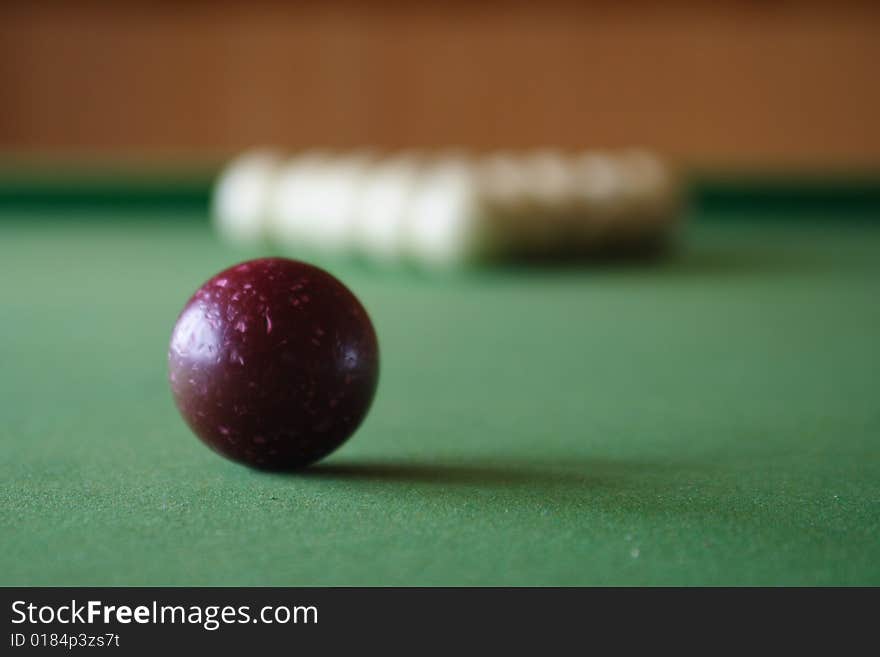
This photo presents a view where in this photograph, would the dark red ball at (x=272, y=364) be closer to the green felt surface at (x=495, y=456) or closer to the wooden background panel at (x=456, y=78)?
the green felt surface at (x=495, y=456)

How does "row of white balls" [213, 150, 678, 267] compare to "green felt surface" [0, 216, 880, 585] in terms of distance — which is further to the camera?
"row of white balls" [213, 150, 678, 267]

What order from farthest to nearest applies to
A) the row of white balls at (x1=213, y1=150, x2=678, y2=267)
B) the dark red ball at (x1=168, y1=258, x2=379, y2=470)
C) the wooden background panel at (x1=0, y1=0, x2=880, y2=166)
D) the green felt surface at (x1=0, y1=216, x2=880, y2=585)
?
the wooden background panel at (x1=0, y1=0, x2=880, y2=166), the row of white balls at (x1=213, y1=150, x2=678, y2=267), the dark red ball at (x1=168, y1=258, x2=379, y2=470), the green felt surface at (x1=0, y1=216, x2=880, y2=585)

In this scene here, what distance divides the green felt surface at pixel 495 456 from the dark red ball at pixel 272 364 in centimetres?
8

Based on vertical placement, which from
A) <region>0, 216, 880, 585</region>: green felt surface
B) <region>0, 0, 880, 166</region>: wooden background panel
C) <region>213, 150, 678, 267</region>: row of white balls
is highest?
<region>0, 0, 880, 166</region>: wooden background panel

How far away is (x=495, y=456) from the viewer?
2.01 metres

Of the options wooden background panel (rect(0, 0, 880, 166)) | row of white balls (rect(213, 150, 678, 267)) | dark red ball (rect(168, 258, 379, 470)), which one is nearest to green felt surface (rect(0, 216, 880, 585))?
dark red ball (rect(168, 258, 379, 470))

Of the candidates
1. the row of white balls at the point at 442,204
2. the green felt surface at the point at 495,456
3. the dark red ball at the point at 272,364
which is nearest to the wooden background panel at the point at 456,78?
the row of white balls at the point at 442,204

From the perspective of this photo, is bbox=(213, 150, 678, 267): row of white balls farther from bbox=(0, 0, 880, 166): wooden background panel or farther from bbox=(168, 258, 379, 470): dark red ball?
bbox=(0, 0, 880, 166): wooden background panel

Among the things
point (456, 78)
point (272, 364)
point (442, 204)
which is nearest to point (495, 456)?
point (272, 364)

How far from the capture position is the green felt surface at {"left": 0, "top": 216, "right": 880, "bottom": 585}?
148 centimetres

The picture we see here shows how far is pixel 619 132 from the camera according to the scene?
8.78 meters

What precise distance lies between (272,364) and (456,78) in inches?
282

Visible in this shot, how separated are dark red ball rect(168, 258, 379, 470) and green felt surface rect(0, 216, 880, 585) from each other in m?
0.08

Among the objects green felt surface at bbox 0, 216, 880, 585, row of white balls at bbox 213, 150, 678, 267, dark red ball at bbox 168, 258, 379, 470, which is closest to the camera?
green felt surface at bbox 0, 216, 880, 585
